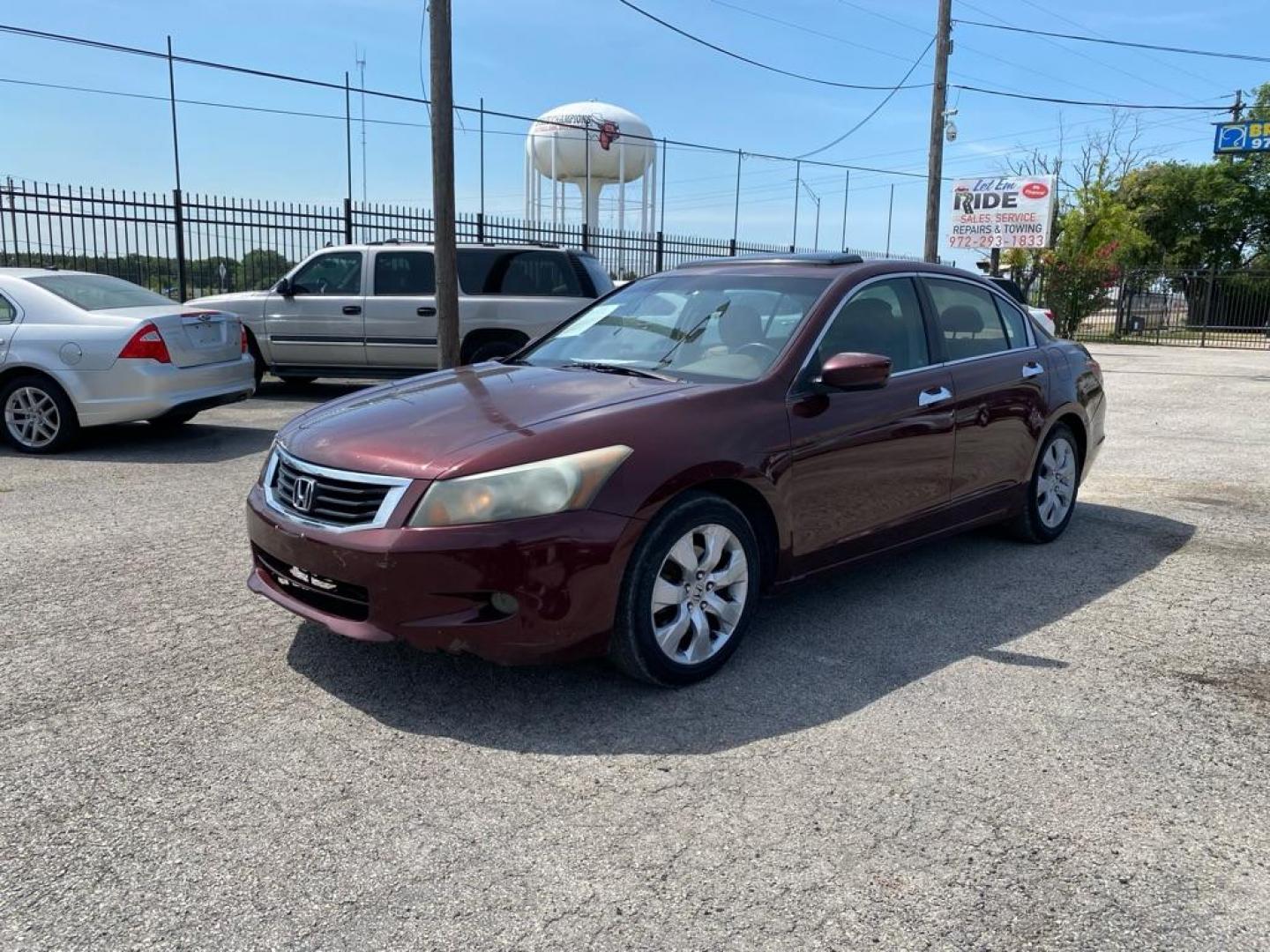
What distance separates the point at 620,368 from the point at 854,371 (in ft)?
3.29

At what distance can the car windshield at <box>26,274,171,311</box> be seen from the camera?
8297 mm

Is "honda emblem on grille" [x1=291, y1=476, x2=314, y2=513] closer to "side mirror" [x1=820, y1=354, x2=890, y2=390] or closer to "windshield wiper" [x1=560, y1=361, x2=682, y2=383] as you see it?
"windshield wiper" [x1=560, y1=361, x2=682, y2=383]

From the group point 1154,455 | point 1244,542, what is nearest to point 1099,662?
point 1244,542

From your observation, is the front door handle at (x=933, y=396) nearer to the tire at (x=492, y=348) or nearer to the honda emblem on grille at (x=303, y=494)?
the honda emblem on grille at (x=303, y=494)

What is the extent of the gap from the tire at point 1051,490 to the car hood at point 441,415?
2.70 metres

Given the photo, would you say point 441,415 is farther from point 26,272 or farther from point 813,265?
point 26,272

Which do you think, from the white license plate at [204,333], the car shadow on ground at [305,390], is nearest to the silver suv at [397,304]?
the car shadow on ground at [305,390]

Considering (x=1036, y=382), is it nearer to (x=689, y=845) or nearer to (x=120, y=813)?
(x=689, y=845)

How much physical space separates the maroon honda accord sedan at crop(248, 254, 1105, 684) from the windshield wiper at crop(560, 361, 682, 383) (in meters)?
0.02

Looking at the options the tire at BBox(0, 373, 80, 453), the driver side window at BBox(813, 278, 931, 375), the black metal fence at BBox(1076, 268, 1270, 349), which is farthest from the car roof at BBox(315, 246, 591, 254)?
the black metal fence at BBox(1076, 268, 1270, 349)

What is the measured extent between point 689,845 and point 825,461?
191cm

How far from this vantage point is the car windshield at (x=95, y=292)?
830cm

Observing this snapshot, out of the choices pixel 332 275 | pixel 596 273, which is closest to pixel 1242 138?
pixel 596 273

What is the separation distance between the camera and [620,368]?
4.41 meters
